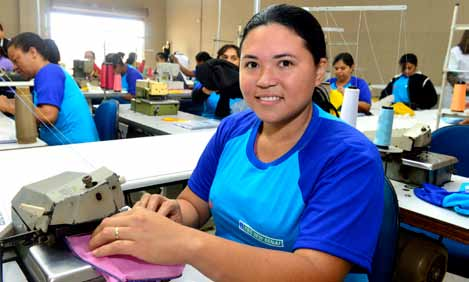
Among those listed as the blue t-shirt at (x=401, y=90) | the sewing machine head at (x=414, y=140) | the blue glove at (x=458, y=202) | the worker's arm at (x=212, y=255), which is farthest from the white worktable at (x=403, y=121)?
the worker's arm at (x=212, y=255)

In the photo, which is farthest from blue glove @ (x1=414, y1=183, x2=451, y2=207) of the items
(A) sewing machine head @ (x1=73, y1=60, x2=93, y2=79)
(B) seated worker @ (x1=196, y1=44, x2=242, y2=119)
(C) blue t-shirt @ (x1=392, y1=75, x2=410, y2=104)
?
(A) sewing machine head @ (x1=73, y1=60, x2=93, y2=79)

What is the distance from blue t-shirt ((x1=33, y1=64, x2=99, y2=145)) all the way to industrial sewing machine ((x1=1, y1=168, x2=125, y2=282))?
174cm

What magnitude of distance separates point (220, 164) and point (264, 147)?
0.15 meters

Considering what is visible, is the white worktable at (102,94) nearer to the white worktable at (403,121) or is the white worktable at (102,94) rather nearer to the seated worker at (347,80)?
the seated worker at (347,80)

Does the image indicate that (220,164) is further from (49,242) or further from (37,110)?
(37,110)

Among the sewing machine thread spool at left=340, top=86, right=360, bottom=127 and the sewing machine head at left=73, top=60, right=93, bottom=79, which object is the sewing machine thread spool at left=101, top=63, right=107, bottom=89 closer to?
the sewing machine head at left=73, top=60, right=93, bottom=79

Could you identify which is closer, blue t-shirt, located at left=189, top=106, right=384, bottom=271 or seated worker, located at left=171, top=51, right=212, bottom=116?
blue t-shirt, located at left=189, top=106, right=384, bottom=271

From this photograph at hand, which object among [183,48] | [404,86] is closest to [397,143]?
[404,86]

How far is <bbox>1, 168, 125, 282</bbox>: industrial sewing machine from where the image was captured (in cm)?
80

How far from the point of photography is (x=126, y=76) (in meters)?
4.98

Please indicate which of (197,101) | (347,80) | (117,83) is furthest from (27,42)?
(347,80)

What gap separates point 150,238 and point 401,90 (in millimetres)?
4512

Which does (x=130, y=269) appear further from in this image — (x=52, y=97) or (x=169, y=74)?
(x=169, y=74)

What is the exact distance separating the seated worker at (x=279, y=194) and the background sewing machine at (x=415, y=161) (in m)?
0.83
